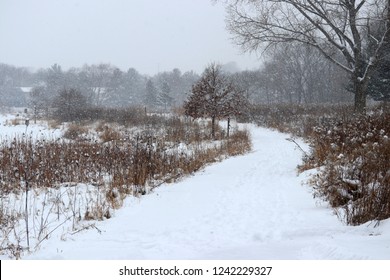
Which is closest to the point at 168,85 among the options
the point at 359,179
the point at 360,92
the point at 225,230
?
the point at 360,92

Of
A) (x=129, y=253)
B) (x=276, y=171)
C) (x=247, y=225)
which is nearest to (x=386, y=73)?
(x=276, y=171)

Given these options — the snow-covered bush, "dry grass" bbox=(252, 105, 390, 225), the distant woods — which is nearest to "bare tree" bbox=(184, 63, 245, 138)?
"dry grass" bbox=(252, 105, 390, 225)

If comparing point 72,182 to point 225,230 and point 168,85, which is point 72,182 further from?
point 168,85

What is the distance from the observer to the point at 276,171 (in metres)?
8.92

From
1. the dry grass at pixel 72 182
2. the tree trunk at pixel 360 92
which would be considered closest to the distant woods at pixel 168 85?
the tree trunk at pixel 360 92

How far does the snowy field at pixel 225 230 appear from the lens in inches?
133

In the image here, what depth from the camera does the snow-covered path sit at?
3391 millimetres

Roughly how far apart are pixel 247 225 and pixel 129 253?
1723 millimetres

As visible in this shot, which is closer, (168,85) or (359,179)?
(359,179)

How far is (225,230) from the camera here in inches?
170

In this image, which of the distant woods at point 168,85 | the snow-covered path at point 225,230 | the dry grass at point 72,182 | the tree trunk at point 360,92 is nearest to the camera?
the snow-covered path at point 225,230

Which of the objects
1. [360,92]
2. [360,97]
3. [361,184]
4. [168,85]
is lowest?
[361,184]

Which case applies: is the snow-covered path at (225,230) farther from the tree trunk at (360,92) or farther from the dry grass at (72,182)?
the tree trunk at (360,92)

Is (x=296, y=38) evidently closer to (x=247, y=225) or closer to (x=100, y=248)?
(x=247, y=225)
